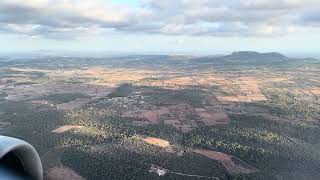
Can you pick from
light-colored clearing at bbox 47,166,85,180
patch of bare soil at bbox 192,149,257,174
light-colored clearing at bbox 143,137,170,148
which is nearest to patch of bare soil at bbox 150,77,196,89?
light-colored clearing at bbox 143,137,170,148

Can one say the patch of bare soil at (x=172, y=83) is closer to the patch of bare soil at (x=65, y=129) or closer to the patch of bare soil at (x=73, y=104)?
the patch of bare soil at (x=73, y=104)

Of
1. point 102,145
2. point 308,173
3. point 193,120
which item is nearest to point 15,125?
point 102,145

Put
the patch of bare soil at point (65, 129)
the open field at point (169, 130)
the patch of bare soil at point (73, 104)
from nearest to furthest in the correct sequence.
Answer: the open field at point (169, 130) → the patch of bare soil at point (65, 129) → the patch of bare soil at point (73, 104)

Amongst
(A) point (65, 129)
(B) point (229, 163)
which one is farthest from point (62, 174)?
(A) point (65, 129)

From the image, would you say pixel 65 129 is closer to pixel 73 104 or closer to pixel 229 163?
pixel 73 104

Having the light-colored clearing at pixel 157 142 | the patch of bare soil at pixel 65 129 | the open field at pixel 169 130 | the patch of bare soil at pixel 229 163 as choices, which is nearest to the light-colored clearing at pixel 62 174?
the open field at pixel 169 130

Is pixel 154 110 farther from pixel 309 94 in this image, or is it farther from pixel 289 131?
pixel 309 94
